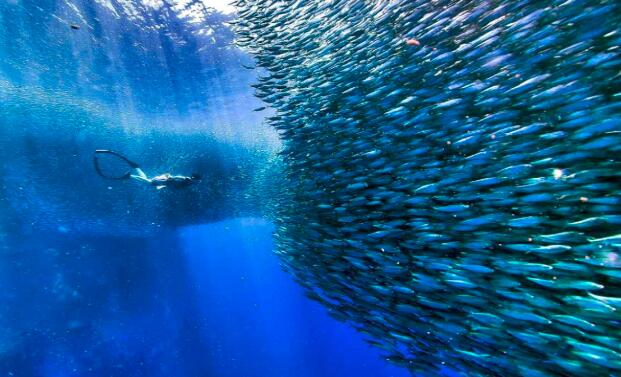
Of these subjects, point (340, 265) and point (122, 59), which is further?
point (122, 59)

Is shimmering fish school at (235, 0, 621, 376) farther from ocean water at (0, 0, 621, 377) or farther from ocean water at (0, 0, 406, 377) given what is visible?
ocean water at (0, 0, 406, 377)

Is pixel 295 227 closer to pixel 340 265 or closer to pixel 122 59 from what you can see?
pixel 340 265

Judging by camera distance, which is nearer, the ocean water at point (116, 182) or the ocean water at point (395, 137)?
the ocean water at point (395, 137)

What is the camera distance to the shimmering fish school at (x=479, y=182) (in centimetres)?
351

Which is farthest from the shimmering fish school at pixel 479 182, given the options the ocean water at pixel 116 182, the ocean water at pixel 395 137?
the ocean water at pixel 116 182

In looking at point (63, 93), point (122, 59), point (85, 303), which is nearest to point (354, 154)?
point (122, 59)

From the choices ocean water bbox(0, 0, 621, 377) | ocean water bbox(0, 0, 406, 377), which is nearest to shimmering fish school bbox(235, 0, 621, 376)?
ocean water bbox(0, 0, 621, 377)

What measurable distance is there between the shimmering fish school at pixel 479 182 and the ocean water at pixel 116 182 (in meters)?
6.47

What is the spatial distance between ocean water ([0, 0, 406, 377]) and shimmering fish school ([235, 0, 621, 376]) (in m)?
6.47

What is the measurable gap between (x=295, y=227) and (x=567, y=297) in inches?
297

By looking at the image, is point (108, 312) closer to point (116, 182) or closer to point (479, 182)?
point (116, 182)

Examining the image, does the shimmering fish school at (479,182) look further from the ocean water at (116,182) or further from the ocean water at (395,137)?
the ocean water at (116,182)

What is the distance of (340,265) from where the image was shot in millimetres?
6508

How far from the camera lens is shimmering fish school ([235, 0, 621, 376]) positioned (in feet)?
11.5
